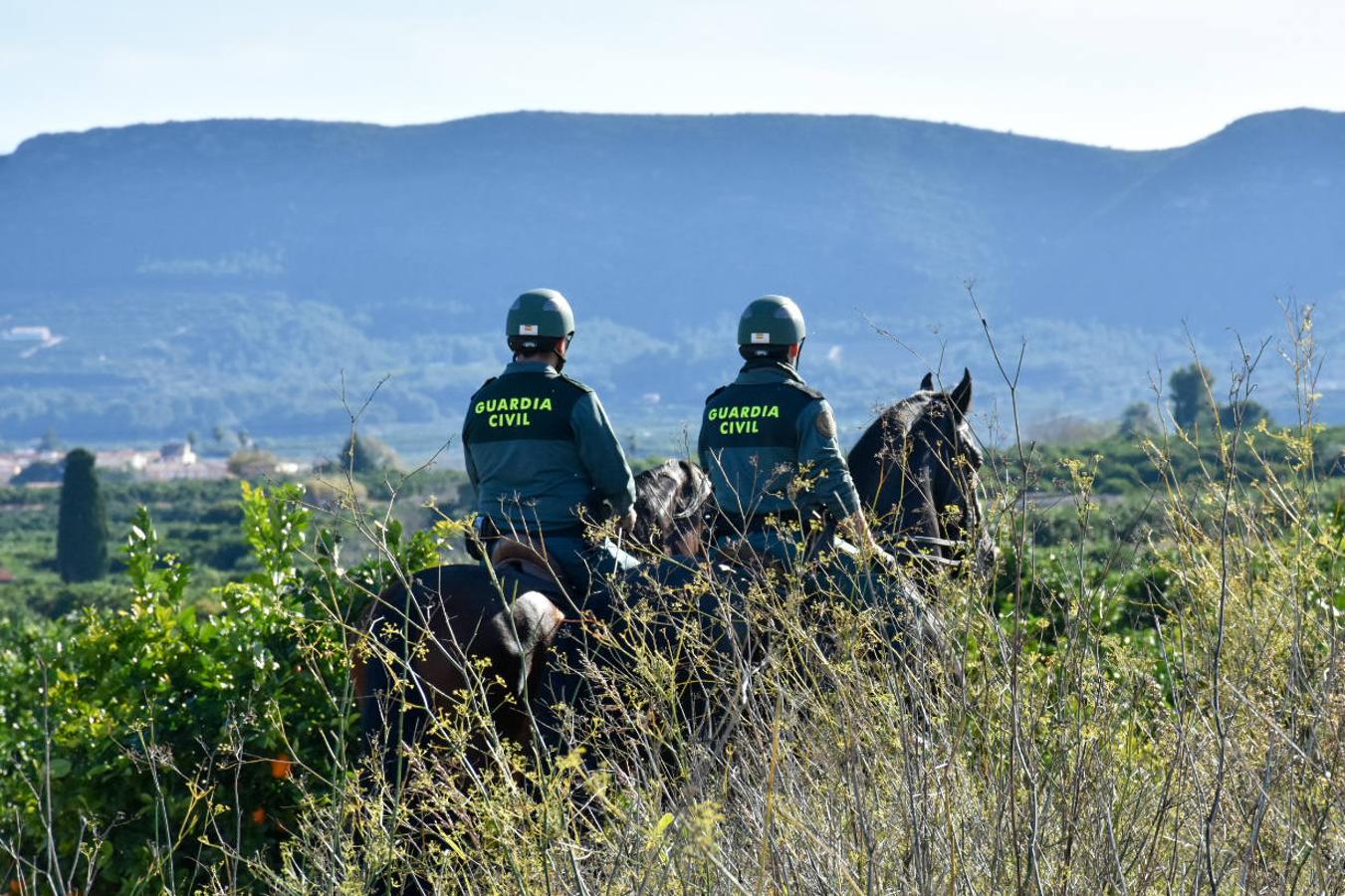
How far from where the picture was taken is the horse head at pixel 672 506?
7.39m

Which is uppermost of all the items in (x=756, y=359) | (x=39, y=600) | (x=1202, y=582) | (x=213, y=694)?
(x=756, y=359)

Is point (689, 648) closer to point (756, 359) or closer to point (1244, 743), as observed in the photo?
point (1244, 743)

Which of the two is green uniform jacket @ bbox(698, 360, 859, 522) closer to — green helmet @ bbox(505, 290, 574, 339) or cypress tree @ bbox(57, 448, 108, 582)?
green helmet @ bbox(505, 290, 574, 339)

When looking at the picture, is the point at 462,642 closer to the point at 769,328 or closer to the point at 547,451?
the point at 547,451

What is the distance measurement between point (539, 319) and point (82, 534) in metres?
48.6

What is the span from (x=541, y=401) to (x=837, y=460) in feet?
4.00

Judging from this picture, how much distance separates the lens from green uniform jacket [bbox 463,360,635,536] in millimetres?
7008

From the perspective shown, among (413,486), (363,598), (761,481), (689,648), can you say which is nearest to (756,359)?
(761,481)

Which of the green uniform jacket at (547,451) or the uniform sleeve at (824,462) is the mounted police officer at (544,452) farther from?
the uniform sleeve at (824,462)

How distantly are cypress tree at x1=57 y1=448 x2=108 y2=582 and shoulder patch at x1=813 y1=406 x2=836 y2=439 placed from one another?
157 feet

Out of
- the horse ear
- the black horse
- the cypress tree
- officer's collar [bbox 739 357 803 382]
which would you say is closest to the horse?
the black horse

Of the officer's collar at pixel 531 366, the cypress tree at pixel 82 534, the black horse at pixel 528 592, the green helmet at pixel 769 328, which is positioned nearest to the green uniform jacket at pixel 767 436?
the green helmet at pixel 769 328

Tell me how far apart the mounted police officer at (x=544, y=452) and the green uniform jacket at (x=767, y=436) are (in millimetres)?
446

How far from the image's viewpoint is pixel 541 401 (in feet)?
23.3
